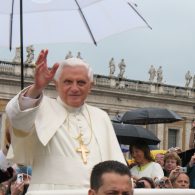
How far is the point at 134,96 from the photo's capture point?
41156 mm

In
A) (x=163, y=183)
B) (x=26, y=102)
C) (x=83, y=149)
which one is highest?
(x=26, y=102)

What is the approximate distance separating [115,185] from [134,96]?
1520 inches

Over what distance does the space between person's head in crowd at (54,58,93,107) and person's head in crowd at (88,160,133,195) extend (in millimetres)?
1031

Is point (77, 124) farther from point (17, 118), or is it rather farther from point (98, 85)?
point (98, 85)

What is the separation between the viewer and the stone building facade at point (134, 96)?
36.0 metres

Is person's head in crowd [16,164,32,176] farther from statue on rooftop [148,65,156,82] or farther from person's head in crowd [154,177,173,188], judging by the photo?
statue on rooftop [148,65,156,82]

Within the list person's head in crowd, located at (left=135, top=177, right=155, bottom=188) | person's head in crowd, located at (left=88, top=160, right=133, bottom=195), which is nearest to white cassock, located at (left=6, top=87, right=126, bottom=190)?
person's head in crowd, located at (left=88, top=160, right=133, bottom=195)

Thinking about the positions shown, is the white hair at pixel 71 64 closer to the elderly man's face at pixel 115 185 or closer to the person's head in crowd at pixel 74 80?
the person's head in crowd at pixel 74 80

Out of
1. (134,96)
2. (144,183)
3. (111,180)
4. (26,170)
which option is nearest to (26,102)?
(111,180)

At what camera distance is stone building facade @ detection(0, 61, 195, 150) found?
36.0 m

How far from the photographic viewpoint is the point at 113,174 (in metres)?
2.65

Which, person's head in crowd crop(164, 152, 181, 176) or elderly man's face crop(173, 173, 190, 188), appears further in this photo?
person's head in crowd crop(164, 152, 181, 176)

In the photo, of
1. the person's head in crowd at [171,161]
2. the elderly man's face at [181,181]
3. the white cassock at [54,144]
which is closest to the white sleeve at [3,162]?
the white cassock at [54,144]

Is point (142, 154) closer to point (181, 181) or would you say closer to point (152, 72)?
point (181, 181)
